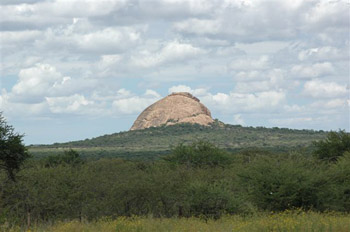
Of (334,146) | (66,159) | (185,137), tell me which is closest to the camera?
(334,146)

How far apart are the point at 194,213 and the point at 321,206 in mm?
7385

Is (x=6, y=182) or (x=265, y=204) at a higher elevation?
(x=6, y=182)

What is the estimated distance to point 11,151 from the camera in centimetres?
3070

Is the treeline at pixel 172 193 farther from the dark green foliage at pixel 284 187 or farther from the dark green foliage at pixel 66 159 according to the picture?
the dark green foliage at pixel 66 159

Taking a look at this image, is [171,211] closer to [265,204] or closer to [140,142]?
[265,204]

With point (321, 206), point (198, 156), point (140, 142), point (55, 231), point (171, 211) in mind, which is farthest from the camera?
point (140, 142)

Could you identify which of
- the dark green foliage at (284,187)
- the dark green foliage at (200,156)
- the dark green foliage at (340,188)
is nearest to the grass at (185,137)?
the dark green foliage at (200,156)

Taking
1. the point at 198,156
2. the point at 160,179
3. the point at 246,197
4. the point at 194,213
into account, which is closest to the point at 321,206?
the point at 246,197

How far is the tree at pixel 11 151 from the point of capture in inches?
1203

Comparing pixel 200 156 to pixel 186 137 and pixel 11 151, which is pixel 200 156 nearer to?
pixel 11 151

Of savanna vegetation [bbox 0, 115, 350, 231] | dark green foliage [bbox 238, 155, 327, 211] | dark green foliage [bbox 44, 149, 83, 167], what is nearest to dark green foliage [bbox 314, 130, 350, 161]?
savanna vegetation [bbox 0, 115, 350, 231]

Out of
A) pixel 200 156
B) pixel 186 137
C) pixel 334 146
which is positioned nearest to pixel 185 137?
pixel 186 137

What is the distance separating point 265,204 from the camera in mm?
33062

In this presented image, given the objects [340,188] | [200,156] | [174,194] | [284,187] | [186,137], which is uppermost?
[186,137]
